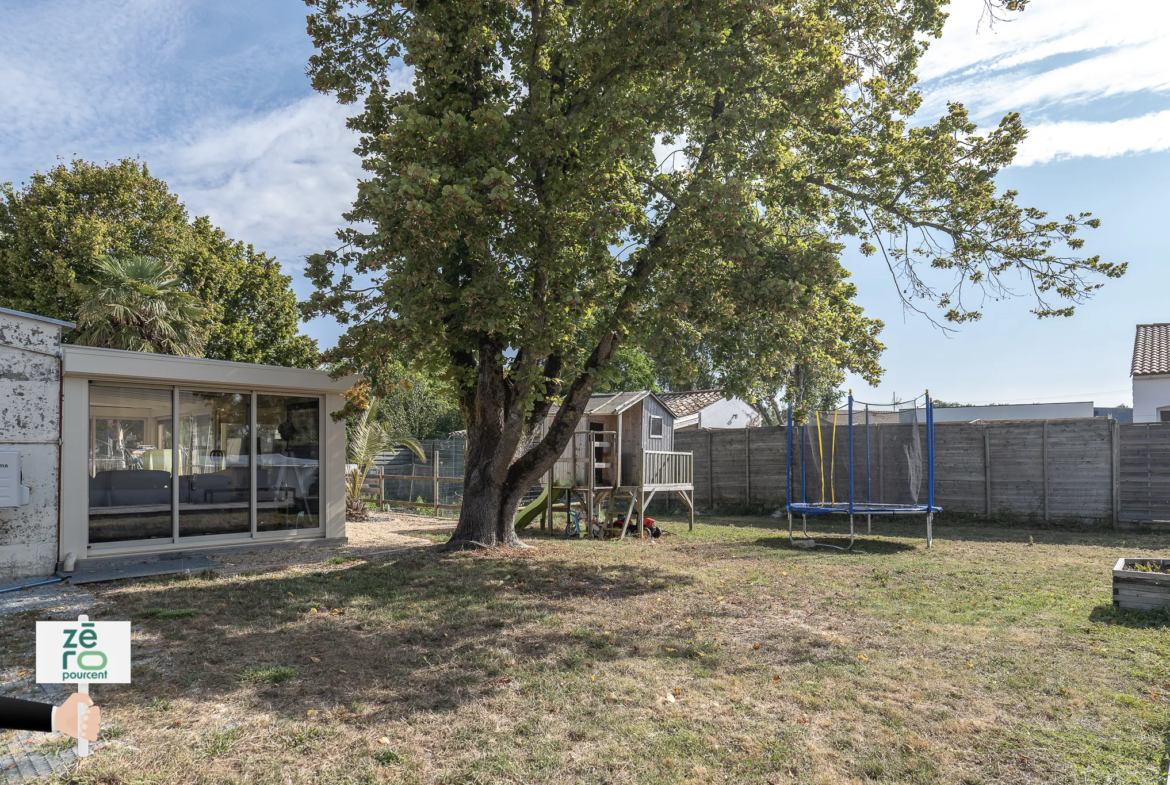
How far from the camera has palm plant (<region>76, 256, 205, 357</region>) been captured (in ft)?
44.7

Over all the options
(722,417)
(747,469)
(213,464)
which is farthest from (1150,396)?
(213,464)

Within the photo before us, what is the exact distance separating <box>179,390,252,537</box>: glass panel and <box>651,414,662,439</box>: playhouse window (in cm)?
860

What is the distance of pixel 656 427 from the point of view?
659 inches

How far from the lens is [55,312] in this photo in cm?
1923

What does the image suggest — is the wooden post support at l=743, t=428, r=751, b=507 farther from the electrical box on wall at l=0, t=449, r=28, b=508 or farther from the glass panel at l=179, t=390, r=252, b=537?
the electrical box on wall at l=0, t=449, r=28, b=508

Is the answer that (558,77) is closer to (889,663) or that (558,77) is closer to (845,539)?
(889,663)

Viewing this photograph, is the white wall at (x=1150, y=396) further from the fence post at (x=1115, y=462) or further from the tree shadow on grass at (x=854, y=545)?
the tree shadow on grass at (x=854, y=545)

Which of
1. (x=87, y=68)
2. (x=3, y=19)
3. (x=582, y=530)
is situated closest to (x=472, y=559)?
(x=582, y=530)

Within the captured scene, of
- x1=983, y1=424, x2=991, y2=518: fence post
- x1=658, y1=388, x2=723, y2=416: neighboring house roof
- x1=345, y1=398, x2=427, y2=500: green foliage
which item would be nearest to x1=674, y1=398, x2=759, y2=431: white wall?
x1=658, y1=388, x2=723, y2=416: neighboring house roof

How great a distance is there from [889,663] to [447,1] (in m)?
8.77

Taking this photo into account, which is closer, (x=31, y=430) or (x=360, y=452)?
(x=31, y=430)

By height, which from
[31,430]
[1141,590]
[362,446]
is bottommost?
[1141,590]

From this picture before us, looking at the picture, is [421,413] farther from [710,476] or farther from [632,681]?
[632,681]

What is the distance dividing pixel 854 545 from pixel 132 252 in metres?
18.3
